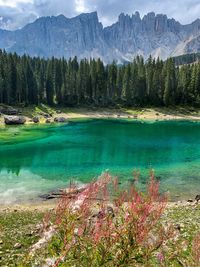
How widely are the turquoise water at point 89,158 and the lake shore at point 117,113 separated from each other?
104ft

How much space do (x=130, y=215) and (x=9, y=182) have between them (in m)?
33.1

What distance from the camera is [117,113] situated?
13150 cm

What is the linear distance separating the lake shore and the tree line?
5535 mm

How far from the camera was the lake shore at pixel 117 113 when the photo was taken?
121438 millimetres

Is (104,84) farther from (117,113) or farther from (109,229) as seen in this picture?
(109,229)

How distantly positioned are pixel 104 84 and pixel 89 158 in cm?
9691

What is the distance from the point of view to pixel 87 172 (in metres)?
43.3

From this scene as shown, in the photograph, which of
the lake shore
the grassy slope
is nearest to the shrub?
the grassy slope

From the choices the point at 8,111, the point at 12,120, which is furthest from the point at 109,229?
the point at 8,111

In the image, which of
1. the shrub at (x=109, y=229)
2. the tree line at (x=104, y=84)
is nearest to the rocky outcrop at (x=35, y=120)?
the tree line at (x=104, y=84)

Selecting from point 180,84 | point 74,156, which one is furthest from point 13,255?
point 180,84

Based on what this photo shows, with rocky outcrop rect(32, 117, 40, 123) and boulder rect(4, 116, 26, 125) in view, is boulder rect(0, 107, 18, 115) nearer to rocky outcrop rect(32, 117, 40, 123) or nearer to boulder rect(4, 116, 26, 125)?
rocky outcrop rect(32, 117, 40, 123)

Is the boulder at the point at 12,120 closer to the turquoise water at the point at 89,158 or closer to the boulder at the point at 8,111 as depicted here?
the turquoise water at the point at 89,158

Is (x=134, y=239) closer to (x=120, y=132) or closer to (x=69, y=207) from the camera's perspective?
(x=69, y=207)
